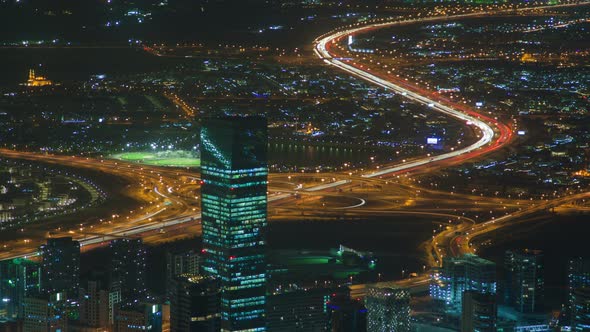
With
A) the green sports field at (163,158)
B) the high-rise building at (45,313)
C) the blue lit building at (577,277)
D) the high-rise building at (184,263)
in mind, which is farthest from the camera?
the green sports field at (163,158)

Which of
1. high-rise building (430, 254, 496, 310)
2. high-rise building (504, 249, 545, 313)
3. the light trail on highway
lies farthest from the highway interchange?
high-rise building (504, 249, 545, 313)

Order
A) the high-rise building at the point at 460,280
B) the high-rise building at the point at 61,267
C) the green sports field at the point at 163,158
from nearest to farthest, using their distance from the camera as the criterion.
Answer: the high-rise building at the point at 61,267 → the high-rise building at the point at 460,280 → the green sports field at the point at 163,158

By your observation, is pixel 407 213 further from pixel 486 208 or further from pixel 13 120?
pixel 13 120

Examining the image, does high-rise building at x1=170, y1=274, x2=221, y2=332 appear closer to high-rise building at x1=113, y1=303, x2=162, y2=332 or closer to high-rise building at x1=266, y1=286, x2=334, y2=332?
high-rise building at x1=113, y1=303, x2=162, y2=332

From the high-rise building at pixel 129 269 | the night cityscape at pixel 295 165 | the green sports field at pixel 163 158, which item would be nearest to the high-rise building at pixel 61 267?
the night cityscape at pixel 295 165

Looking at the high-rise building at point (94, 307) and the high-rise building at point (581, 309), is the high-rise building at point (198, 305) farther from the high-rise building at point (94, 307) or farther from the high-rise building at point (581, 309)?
the high-rise building at point (581, 309)

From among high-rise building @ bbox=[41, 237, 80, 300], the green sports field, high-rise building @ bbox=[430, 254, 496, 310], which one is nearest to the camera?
high-rise building @ bbox=[41, 237, 80, 300]
